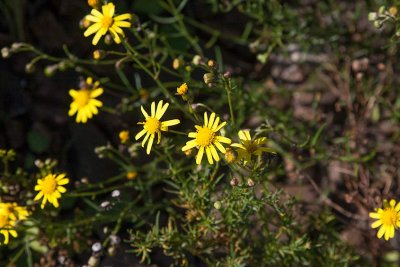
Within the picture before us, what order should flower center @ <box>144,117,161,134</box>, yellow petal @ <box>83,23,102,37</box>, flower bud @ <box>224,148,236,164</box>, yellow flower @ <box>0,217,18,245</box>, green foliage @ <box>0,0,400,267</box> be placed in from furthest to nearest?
green foliage @ <box>0,0,400,267</box>, yellow flower @ <box>0,217,18,245</box>, yellow petal @ <box>83,23,102,37</box>, flower center @ <box>144,117,161,134</box>, flower bud @ <box>224,148,236,164</box>

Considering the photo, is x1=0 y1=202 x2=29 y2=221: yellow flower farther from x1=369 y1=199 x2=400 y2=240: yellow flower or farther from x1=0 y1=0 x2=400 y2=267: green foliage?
x1=369 y1=199 x2=400 y2=240: yellow flower

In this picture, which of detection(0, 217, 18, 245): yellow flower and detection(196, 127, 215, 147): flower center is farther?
detection(0, 217, 18, 245): yellow flower

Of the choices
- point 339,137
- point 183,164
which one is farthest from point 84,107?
point 339,137

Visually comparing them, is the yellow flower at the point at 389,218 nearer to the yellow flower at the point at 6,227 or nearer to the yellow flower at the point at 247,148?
the yellow flower at the point at 247,148

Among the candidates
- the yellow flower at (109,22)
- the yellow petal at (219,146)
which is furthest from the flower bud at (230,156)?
the yellow flower at (109,22)

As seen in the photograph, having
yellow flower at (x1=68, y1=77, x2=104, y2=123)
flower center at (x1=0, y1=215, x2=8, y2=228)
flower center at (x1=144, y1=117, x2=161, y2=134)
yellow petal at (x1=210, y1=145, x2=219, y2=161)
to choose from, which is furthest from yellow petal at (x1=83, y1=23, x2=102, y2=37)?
flower center at (x1=0, y1=215, x2=8, y2=228)

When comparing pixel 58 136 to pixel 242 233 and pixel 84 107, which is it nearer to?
pixel 84 107

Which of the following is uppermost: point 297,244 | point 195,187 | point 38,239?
point 195,187

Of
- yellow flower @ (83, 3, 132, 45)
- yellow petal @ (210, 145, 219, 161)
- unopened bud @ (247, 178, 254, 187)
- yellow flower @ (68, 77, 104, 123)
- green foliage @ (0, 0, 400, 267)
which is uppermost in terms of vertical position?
yellow flower @ (83, 3, 132, 45)
